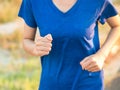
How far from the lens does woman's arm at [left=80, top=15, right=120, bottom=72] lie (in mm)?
1579

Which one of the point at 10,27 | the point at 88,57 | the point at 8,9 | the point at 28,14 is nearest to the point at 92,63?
Result: the point at 88,57

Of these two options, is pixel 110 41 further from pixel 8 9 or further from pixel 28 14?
pixel 8 9

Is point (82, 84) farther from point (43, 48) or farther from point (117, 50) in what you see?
point (117, 50)

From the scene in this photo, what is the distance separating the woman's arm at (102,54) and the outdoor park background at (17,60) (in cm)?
130

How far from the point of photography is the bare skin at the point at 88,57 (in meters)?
1.58

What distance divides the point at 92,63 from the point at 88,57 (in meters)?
0.02

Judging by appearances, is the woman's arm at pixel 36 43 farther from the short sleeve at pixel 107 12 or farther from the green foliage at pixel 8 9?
the green foliage at pixel 8 9

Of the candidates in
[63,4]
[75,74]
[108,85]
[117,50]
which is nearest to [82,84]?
[75,74]

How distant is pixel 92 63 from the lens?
1.59m

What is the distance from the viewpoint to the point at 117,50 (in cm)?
383

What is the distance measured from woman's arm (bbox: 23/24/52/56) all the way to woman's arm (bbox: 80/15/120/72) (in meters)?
0.13

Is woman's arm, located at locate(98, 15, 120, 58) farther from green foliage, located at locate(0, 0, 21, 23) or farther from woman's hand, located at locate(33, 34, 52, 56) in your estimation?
green foliage, located at locate(0, 0, 21, 23)

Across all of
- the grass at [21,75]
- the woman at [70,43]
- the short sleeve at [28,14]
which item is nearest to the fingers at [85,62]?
the woman at [70,43]

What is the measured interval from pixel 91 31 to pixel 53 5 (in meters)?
0.16
